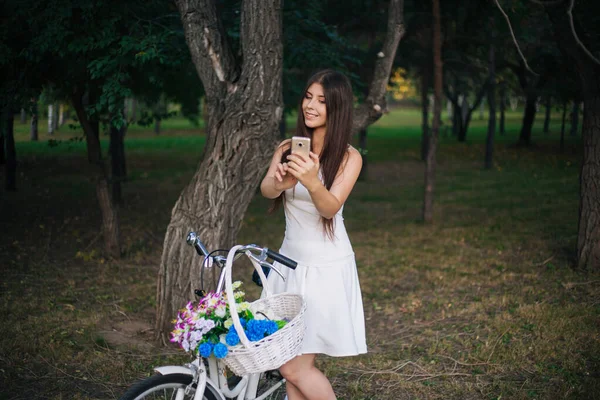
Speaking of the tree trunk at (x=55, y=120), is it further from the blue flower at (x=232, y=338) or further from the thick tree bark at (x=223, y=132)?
the blue flower at (x=232, y=338)

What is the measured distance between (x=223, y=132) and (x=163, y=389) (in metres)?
2.99

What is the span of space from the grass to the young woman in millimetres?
1565

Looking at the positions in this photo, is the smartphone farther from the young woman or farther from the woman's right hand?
the young woman

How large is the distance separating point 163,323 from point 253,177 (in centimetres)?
149

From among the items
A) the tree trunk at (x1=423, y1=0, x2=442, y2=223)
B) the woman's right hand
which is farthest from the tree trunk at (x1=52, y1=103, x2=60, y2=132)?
the woman's right hand

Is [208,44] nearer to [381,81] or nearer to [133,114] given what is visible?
[381,81]

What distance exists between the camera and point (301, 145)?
8.95ft

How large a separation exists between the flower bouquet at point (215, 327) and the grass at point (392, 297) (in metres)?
2.09

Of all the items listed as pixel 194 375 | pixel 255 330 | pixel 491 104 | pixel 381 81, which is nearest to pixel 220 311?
pixel 255 330

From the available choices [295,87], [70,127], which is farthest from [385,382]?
[295,87]

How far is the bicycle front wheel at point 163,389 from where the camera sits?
273 cm

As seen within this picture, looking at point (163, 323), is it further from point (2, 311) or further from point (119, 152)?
point (119, 152)

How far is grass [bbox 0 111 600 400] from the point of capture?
4902 millimetres

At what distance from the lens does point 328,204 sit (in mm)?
2967
